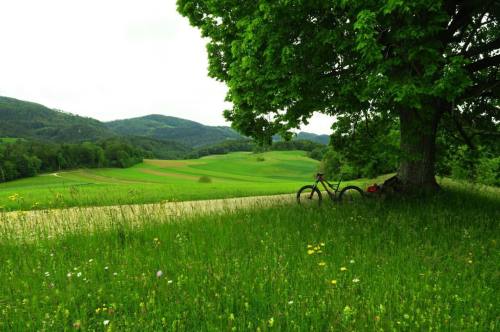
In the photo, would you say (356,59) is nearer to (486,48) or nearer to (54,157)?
(486,48)

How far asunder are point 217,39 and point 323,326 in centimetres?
1155

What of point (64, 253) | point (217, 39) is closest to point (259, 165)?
point (217, 39)

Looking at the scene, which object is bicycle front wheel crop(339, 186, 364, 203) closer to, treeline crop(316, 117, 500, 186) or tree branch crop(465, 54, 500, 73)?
treeline crop(316, 117, 500, 186)

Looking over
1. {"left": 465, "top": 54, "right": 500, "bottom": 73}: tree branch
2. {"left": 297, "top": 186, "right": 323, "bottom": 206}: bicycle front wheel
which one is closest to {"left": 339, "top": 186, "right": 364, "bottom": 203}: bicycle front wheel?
{"left": 297, "top": 186, "right": 323, "bottom": 206}: bicycle front wheel

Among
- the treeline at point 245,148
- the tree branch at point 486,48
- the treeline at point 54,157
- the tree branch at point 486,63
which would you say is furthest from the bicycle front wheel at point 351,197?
the treeline at point 245,148

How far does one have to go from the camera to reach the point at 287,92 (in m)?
9.96

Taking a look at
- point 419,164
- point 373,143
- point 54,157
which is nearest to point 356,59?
point 373,143

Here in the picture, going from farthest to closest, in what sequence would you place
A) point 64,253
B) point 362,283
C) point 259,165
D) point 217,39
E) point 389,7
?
point 259,165 < point 217,39 < point 389,7 < point 64,253 < point 362,283

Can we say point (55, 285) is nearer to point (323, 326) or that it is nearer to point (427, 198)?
point (323, 326)

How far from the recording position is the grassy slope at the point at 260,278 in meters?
3.98

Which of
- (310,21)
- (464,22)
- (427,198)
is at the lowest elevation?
(427,198)

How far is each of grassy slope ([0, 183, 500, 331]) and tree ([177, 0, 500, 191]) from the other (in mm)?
3463

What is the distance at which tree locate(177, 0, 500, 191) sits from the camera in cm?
797

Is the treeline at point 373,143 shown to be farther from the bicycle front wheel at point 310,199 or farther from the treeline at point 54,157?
the treeline at point 54,157
